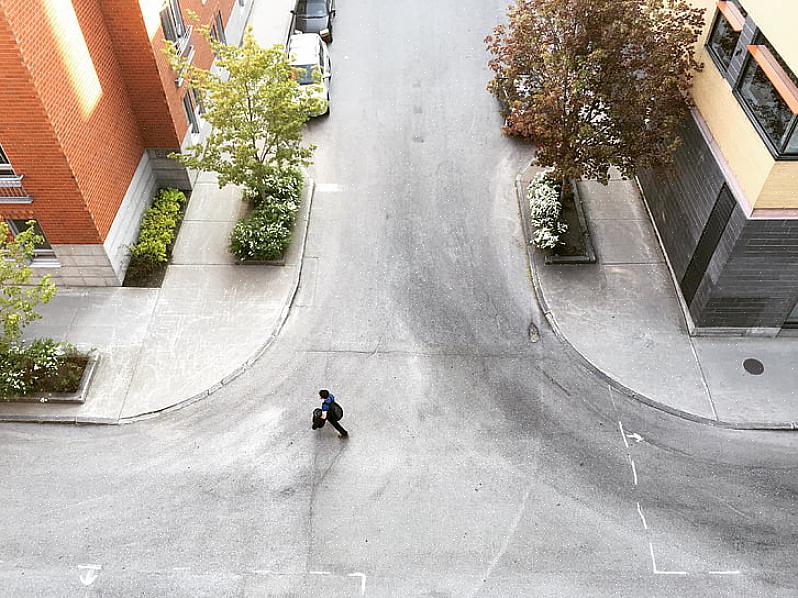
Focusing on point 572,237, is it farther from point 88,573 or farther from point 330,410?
point 88,573

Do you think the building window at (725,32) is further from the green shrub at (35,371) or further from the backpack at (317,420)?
the green shrub at (35,371)

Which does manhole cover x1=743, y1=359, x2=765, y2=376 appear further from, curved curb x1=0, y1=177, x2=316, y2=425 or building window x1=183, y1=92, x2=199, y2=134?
building window x1=183, y1=92, x2=199, y2=134

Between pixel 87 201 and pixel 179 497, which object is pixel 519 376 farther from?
pixel 87 201

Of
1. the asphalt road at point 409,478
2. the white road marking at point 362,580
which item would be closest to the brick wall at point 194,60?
the asphalt road at point 409,478

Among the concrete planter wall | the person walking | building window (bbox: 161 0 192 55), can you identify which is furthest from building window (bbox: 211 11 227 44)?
the person walking

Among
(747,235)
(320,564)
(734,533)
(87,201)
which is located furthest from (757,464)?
(87,201)

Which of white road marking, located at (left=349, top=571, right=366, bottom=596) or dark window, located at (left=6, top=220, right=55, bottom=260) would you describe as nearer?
white road marking, located at (left=349, top=571, right=366, bottom=596)

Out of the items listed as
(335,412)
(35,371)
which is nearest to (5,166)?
(35,371)
